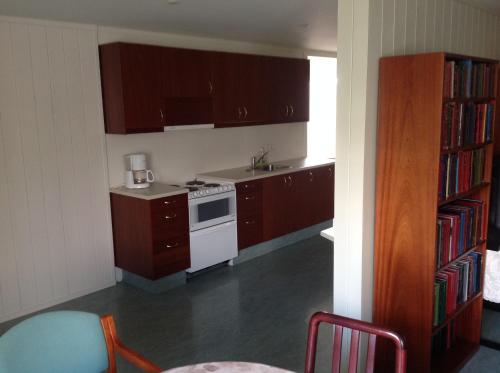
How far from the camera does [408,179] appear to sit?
2.47 metres

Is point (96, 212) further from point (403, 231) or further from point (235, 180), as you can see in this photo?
point (403, 231)

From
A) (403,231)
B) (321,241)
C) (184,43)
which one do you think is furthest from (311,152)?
(403,231)

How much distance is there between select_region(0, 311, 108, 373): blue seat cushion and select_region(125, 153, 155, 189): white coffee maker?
2645mm

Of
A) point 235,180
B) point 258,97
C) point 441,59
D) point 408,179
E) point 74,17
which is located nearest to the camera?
point 441,59

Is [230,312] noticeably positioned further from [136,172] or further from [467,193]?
[467,193]

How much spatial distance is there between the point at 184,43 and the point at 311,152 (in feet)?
8.68

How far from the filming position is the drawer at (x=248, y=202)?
4.92 meters

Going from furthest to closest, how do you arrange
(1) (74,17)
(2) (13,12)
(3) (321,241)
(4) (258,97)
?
(3) (321,241), (4) (258,97), (1) (74,17), (2) (13,12)

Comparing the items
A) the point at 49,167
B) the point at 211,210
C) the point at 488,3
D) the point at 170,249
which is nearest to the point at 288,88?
the point at 211,210

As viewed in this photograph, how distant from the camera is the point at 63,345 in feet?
5.95

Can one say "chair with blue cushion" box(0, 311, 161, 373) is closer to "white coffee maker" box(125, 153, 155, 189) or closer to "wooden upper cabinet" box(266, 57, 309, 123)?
"white coffee maker" box(125, 153, 155, 189)

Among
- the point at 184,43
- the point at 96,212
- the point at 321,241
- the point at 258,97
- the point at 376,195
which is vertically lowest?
the point at 321,241

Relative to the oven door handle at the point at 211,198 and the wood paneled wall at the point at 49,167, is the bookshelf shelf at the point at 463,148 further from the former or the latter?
the wood paneled wall at the point at 49,167

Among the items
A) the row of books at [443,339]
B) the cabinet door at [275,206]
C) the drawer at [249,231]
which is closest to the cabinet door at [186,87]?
the cabinet door at [275,206]
